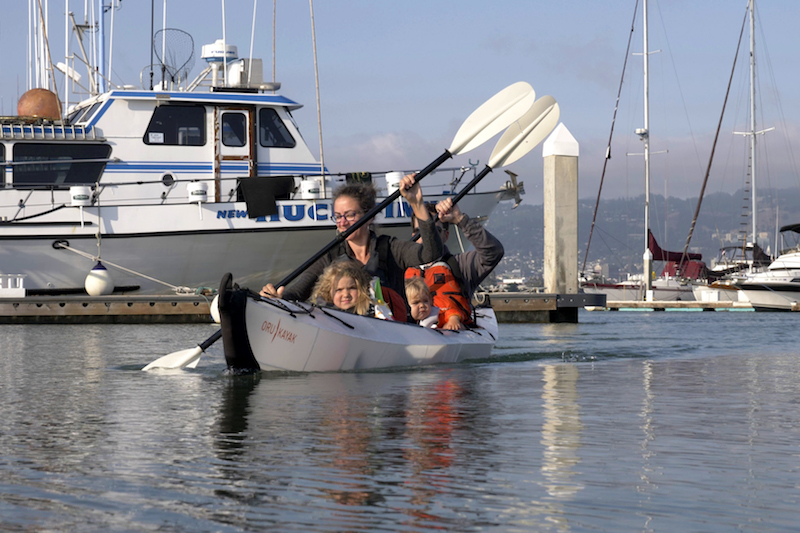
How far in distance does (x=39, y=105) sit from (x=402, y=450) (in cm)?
1676

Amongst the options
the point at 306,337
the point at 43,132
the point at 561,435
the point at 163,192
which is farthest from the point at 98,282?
the point at 561,435

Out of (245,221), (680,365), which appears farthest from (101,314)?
(680,365)

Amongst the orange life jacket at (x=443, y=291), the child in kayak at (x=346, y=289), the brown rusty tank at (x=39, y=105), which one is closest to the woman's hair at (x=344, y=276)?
the child in kayak at (x=346, y=289)

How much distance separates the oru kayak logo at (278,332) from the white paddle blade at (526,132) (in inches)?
143

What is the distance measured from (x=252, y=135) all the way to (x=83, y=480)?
1521 cm

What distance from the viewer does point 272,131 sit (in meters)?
18.7

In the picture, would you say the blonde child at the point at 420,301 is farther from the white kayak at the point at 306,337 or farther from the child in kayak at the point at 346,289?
the child in kayak at the point at 346,289

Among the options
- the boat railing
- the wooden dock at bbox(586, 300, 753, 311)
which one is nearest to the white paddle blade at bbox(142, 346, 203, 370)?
the boat railing

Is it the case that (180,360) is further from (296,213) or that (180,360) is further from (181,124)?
(181,124)

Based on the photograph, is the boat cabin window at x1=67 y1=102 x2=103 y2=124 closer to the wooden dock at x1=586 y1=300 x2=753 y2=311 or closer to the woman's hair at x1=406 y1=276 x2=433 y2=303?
the woman's hair at x1=406 y1=276 x2=433 y2=303

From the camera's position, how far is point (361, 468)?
3.99 metres

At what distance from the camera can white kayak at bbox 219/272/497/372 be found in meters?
7.51

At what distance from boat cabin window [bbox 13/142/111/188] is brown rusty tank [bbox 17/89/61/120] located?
5.42ft

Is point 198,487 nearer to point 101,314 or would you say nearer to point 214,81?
point 101,314
